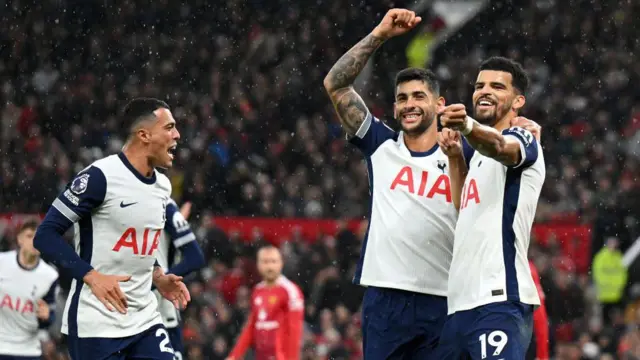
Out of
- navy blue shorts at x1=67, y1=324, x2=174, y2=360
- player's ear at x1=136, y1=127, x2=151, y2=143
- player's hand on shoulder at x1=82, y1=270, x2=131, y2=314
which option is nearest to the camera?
player's hand on shoulder at x1=82, y1=270, x2=131, y2=314

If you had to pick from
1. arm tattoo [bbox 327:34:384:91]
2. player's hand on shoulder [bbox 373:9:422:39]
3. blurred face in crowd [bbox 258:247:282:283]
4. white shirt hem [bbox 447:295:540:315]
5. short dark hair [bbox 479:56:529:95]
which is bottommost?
white shirt hem [bbox 447:295:540:315]

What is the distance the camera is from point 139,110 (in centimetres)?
778

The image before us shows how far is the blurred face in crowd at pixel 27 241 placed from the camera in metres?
11.8

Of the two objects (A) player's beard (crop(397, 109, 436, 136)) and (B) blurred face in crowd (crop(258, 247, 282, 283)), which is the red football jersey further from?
(A) player's beard (crop(397, 109, 436, 136))

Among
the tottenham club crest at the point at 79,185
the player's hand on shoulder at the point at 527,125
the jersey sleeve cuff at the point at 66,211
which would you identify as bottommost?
the jersey sleeve cuff at the point at 66,211

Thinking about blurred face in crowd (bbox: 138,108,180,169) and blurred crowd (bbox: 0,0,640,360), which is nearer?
blurred face in crowd (bbox: 138,108,180,169)

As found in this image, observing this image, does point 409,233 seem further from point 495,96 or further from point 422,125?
point 495,96

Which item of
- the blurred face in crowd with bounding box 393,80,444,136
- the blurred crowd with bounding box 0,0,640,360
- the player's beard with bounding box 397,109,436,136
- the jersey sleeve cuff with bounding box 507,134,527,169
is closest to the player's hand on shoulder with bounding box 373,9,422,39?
the blurred face in crowd with bounding box 393,80,444,136

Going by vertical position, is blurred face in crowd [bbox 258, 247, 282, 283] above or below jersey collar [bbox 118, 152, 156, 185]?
below

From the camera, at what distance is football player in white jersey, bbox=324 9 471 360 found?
762 cm

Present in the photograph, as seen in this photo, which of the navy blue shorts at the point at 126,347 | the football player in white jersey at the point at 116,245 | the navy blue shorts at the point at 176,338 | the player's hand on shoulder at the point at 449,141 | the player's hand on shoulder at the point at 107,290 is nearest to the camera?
the player's hand on shoulder at the point at 449,141

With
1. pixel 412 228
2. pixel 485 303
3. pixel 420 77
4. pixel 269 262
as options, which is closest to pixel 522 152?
pixel 485 303

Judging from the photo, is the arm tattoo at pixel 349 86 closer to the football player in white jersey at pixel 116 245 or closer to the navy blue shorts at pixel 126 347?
the football player in white jersey at pixel 116 245

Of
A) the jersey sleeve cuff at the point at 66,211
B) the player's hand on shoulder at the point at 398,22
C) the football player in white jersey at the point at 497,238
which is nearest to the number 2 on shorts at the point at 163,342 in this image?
the jersey sleeve cuff at the point at 66,211
